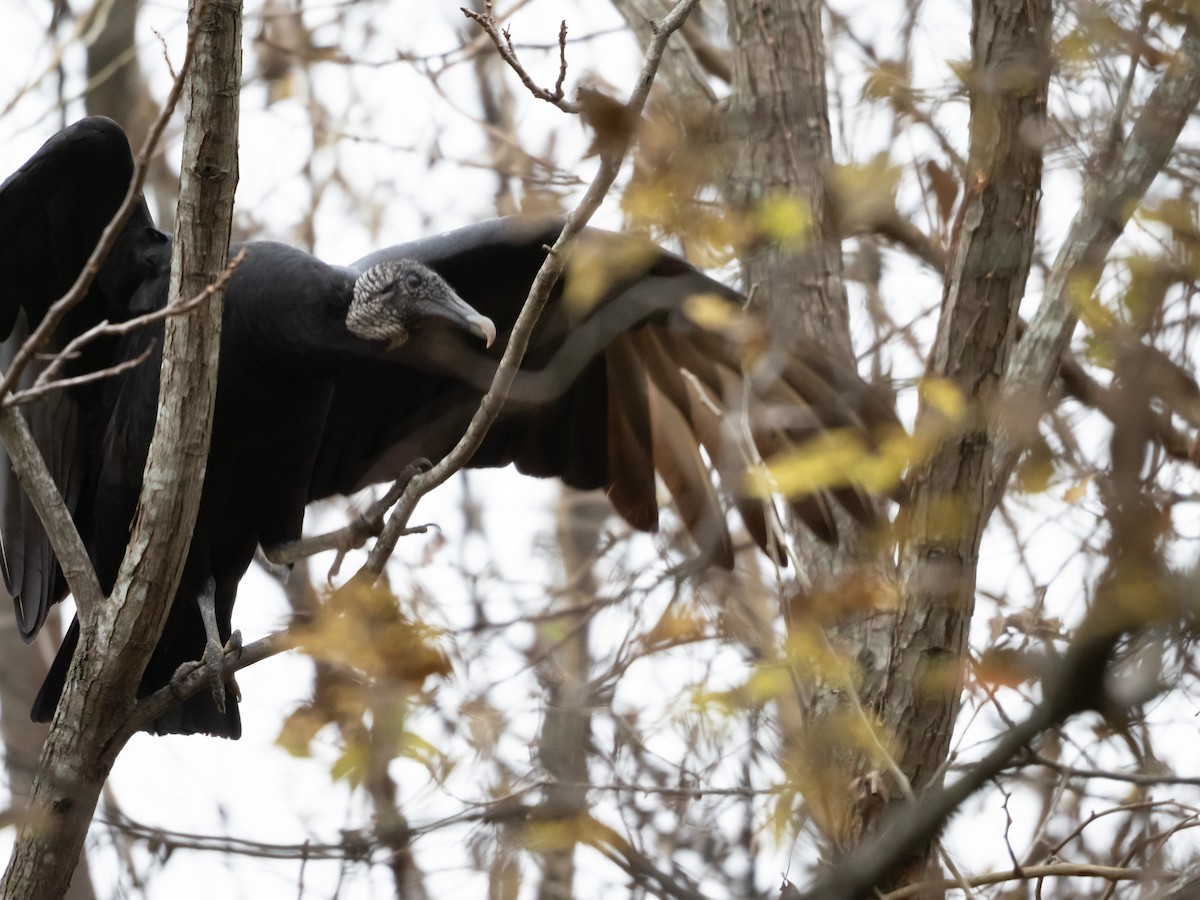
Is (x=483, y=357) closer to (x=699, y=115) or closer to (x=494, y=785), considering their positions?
(x=699, y=115)

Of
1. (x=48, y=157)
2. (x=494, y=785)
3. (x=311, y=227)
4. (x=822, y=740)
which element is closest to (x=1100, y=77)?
(x=822, y=740)

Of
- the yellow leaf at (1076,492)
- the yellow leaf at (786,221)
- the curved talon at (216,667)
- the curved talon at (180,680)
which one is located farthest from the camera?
the curved talon at (216,667)

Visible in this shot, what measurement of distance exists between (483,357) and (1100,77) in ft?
7.09

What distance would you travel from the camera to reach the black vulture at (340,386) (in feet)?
11.6

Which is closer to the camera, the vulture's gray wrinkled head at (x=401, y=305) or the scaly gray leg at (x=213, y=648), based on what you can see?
the scaly gray leg at (x=213, y=648)

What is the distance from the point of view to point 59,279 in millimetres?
3736

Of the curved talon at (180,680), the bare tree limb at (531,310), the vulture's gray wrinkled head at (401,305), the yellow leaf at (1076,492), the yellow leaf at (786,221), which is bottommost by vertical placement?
the yellow leaf at (1076,492)

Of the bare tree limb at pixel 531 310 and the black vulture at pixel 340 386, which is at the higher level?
the black vulture at pixel 340 386

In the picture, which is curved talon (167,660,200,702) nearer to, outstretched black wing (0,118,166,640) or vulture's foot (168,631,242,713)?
vulture's foot (168,631,242,713)

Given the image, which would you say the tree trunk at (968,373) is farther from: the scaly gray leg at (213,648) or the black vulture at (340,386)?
the scaly gray leg at (213,648)

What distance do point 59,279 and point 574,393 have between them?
161cm

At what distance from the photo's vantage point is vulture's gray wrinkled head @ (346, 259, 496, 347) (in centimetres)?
364

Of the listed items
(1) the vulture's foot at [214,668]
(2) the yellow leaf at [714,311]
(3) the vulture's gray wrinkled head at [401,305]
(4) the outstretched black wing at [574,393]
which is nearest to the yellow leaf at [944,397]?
(2) the yellow leaf at [714,311]

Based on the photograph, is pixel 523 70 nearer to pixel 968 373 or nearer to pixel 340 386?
pixel 968 373
